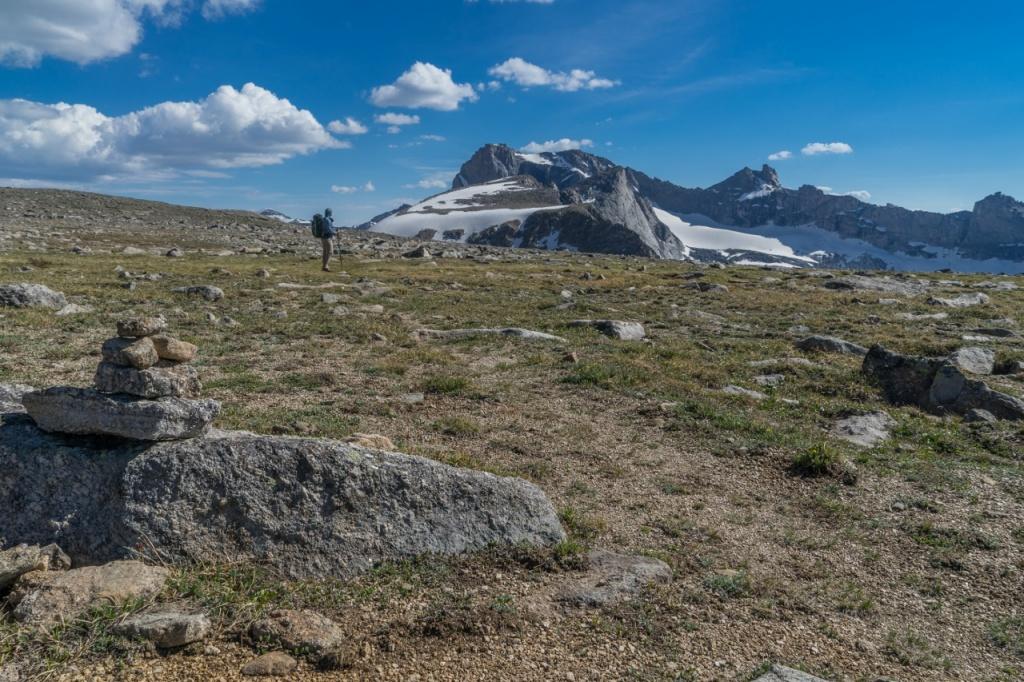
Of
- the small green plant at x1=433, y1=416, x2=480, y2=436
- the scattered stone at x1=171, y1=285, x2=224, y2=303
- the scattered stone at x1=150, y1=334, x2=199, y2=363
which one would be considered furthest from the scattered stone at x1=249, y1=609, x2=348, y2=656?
the scattered stone at x1=171, y1=285, x2=224, y2=303

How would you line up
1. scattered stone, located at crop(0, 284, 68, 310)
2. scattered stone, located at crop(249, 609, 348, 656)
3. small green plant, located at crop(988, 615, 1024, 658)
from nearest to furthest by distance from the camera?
scattered stone, located at crop(249, 609, 348, 656)
small green plant, located at crop(988, 615, 1024, 658)
scattered stone, located at crop(0, 284, 68, 310)

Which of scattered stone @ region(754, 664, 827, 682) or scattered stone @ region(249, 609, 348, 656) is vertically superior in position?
scattered stone @ region(249, 609, 348, 656)

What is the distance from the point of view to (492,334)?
73.9 feet

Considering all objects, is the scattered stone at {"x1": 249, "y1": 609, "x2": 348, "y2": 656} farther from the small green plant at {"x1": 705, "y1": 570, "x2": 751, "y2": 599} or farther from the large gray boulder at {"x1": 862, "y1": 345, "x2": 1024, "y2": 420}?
the large gray boulder at {"x1": 862, "y1": 345, "x2": 1024, "y2": 420}

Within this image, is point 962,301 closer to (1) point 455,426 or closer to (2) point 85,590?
(1) point 455,426

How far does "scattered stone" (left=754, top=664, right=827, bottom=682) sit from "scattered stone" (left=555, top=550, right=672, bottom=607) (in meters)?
1.71

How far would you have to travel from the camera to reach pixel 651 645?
21.9 ft

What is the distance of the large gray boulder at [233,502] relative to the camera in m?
7.02

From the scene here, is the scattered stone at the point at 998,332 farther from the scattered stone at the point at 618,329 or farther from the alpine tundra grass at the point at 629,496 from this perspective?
the scattered stone at the point at 618,329

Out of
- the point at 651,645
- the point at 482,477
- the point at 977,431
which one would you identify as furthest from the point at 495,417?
the point at 977,431

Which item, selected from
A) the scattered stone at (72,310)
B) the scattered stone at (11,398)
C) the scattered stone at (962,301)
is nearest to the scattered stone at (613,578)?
the scattered stone at (11,398)

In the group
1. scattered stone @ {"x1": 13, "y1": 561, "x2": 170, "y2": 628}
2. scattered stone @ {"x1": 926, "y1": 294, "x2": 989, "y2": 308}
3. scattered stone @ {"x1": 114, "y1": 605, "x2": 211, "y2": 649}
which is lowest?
scattered stone @ {"x1": 114, "y1": 605, "x2": 211, "y2": 649}

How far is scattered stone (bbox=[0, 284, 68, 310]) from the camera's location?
20812 mm

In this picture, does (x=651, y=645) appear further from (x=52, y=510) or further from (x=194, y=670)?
(x=52, y=510)
